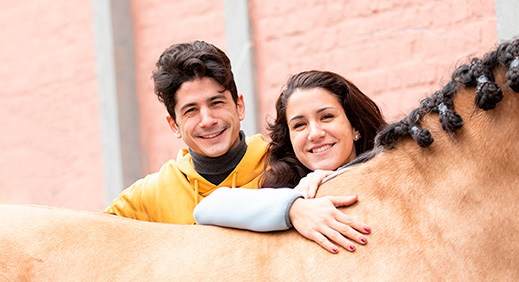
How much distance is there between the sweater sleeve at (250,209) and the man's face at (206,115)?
28.8 inches

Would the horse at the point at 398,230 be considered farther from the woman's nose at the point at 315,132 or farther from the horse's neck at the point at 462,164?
the woman's nose at the point at 315,132

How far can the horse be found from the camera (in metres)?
1.73

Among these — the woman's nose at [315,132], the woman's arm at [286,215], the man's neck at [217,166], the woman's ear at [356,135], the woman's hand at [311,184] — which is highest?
the woman's nose at [315,132]

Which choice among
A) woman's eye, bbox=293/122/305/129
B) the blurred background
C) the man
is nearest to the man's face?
the man

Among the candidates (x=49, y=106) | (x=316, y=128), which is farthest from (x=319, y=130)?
(x=49, y=106)

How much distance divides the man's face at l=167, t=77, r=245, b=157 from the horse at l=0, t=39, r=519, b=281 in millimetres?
822

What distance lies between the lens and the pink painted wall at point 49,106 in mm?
5742

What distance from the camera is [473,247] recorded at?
1.74m

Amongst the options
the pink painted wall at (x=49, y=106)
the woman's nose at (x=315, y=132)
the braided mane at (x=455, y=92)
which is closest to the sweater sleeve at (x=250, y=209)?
the braided mane at (x=455, y=92)

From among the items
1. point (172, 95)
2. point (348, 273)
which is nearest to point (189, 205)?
point (172, 95)

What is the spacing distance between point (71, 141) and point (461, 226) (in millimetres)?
4775

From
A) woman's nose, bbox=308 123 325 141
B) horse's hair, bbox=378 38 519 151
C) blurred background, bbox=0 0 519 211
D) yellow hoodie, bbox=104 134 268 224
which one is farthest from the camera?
blurred background, bbox=0 0 519 211

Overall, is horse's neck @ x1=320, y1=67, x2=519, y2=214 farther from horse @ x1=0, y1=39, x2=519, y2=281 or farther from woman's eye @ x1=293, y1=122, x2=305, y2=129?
woman's eye @ x1=293, y1=122, x2=305, y2=129

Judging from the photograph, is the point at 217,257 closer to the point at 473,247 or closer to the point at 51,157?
the point at 473,247
